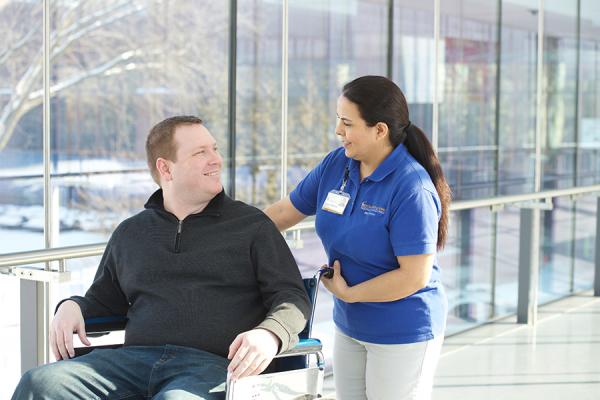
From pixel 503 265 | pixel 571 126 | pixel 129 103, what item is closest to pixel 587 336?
pixel 503 265

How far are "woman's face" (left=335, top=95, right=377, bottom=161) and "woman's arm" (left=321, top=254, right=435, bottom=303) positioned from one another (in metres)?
0.30

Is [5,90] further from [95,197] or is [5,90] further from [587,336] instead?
[587,336]

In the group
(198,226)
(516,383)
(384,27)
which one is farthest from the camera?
(384,27)

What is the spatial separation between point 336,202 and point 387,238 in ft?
0.62

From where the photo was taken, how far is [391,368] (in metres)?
2.47

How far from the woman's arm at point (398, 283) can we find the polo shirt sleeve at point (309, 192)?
36cm

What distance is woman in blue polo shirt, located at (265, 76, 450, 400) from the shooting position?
2.38m

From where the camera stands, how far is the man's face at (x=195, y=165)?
2.41 m

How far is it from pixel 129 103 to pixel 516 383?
26.7ft

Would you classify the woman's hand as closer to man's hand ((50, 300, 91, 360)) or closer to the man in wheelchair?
the man in wheelchair

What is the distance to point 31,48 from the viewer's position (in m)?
12.2

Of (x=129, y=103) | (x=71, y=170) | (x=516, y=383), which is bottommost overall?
(x=516, y=383)

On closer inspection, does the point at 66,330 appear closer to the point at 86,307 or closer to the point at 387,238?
the point at 86,307

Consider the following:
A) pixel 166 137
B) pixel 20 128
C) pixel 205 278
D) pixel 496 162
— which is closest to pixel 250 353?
pixel 205 278
